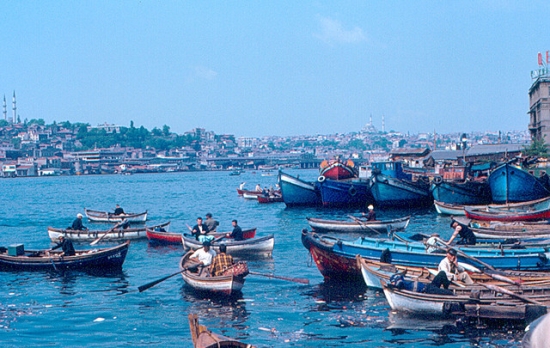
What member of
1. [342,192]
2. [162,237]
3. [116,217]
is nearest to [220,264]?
[162,237]

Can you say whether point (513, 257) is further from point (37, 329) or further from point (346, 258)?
point (37, 329)

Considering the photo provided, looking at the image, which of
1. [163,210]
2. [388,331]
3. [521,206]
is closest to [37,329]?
[388,331]

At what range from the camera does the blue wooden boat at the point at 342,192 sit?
165 ft

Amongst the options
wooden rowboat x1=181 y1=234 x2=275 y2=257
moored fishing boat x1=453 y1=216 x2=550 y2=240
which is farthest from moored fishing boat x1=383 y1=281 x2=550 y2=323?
wooden rowboat x1=181 y1=234 x2=275 y2=257

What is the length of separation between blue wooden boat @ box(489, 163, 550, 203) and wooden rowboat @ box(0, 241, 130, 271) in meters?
28.2

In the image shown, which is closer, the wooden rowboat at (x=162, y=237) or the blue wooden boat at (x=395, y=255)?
the blue wooden boat at (x=395, y=255)

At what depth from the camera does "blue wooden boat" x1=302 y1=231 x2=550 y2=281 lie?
58.4 ft

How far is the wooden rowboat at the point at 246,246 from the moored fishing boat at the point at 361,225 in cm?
656

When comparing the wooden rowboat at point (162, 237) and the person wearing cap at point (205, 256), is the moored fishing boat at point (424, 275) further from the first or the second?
the wooden rowboat at point (162, 237)

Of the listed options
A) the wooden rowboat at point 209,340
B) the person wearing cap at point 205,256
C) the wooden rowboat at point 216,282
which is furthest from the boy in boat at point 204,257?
the wooden rowboat at point 209,340

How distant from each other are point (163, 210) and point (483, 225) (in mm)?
39596

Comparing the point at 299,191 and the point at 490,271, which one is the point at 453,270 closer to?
the point at 490,271

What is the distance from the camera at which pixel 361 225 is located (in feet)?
104

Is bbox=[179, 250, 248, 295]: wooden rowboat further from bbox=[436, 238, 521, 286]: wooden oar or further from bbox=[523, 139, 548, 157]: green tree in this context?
bbox=[523, 139, 548, 157]: green tree
